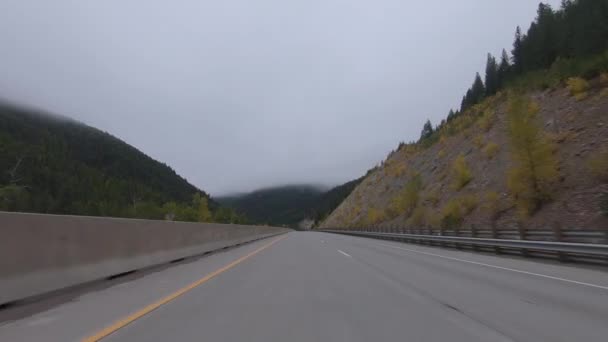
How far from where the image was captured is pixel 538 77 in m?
57.9

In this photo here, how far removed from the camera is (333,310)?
23.7ft

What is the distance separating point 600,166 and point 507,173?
28.3 feet

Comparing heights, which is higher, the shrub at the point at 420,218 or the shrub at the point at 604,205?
the shrub at the point at 420,218

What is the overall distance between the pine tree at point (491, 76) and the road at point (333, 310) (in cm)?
8759

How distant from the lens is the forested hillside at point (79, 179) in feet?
332

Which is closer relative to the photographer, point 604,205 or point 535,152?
point 604,205

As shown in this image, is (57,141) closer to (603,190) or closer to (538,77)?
(538,77)

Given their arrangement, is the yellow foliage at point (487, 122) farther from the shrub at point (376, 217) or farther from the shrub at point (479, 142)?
the shrub at point (376, 217)

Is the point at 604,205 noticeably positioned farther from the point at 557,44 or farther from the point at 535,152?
the point at 557,44

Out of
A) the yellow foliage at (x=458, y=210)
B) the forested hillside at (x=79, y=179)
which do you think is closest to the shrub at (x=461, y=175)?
the yellow foliage at (x=458, y=210)

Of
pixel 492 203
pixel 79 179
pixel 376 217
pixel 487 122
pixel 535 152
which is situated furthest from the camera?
pixel 79 179

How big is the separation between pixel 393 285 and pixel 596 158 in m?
24.8

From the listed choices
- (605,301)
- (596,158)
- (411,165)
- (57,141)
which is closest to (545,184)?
(596,158)

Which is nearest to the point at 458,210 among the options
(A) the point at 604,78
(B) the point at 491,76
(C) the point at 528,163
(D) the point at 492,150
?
(D) the point at 492,150
